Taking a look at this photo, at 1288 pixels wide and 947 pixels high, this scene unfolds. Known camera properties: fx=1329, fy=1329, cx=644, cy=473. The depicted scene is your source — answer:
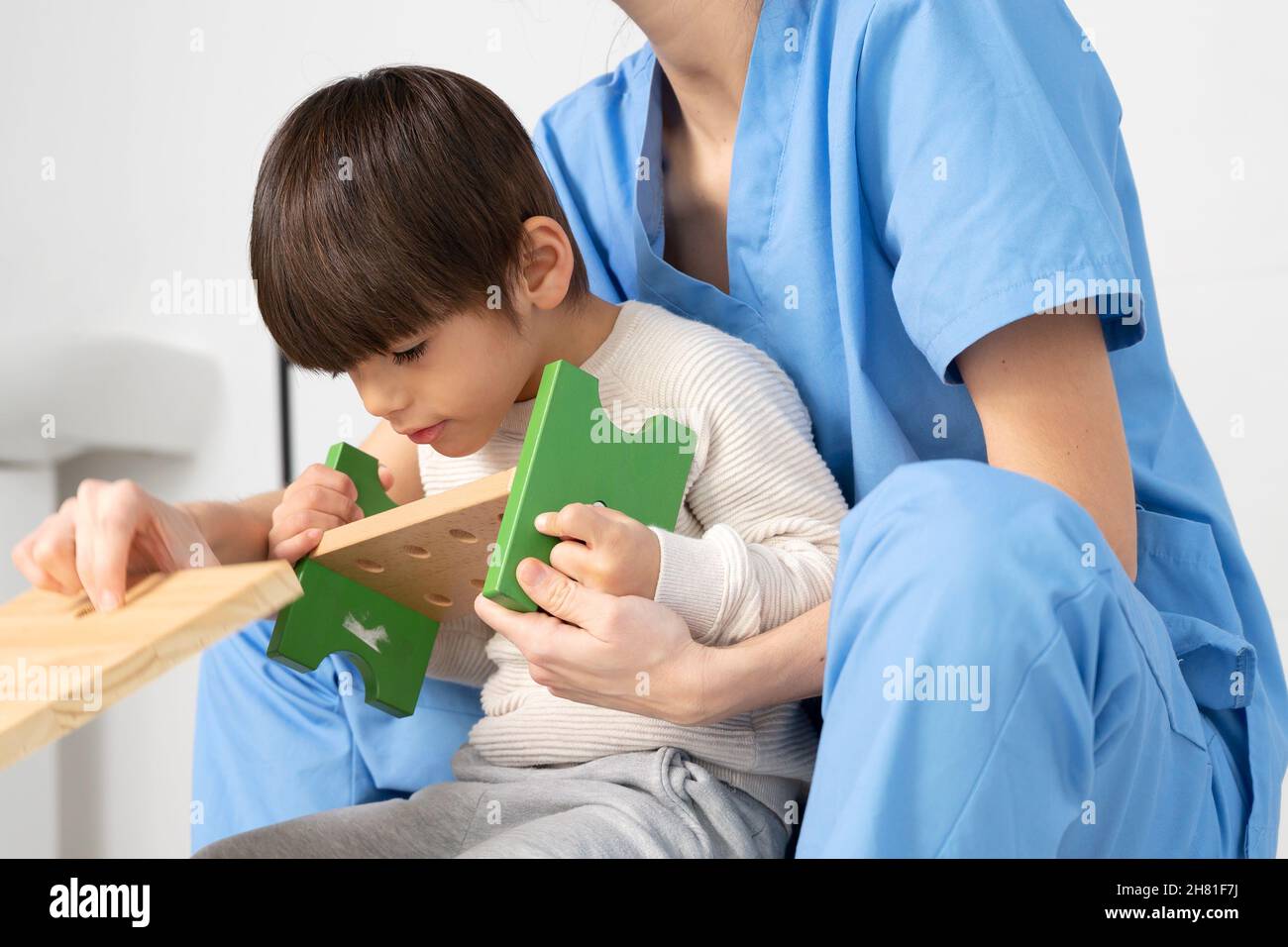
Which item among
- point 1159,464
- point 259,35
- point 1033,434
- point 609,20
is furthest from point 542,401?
point 259,35

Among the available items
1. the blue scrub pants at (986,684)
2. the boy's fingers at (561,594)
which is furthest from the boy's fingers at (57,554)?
the blue scrub pants at (986,684)

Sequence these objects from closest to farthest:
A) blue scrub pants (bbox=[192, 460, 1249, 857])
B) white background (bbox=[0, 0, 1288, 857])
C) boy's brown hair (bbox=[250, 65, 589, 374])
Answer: blue scrub pants (bbox=[192, 460, 1249, 857]) → boy's brown hair (bbox=[250, 65, 589, 374]) → white background (bbox=[0, 0, 1288, 857])

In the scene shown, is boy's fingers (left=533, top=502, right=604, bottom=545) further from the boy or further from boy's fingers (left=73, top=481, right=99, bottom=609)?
boy's fingers (left=73, top=481, right=99, bottom=609)

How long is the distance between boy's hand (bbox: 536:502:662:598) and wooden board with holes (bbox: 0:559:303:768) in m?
0.14

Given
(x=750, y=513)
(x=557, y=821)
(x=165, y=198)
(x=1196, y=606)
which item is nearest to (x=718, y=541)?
(x=750, y=513)

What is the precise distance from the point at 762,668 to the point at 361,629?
26cm

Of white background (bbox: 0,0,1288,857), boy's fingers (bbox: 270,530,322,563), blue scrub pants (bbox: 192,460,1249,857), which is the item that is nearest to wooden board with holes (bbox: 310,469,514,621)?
boy's fingers (bbox: 270,530,322,563)

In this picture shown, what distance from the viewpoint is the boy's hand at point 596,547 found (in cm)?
67

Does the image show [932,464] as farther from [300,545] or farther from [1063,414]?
[300,545]

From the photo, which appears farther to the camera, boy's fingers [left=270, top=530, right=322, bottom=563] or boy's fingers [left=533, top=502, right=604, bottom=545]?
boy's fingers [left=270, top=530, right=322, bottom=563]

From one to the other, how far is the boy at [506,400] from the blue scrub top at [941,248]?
6cm

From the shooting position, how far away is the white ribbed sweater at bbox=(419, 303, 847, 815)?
71 centimetres

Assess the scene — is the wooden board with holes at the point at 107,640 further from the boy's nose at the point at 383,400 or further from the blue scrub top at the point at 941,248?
the blue scrub top at the point at 941,248

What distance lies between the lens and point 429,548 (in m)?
0.73
